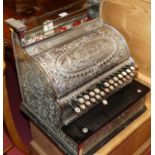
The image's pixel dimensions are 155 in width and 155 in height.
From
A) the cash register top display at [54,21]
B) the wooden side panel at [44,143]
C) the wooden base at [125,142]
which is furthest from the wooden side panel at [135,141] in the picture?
the cash register top display at [54,21]

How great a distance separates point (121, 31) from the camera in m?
1.47

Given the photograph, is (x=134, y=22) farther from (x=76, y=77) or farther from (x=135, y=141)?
(x=135, y=141)

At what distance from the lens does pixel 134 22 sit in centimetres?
138

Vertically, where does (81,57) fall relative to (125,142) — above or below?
above

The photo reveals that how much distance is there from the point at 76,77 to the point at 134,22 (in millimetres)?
428

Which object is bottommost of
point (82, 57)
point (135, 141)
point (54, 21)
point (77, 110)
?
point (135, 141)

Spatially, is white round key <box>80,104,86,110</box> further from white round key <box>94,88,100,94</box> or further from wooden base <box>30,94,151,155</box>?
wooden base <box>30,94,151,155</box>

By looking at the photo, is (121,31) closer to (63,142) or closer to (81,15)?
(81,15)

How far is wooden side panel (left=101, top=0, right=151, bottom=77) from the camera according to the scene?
1.33m

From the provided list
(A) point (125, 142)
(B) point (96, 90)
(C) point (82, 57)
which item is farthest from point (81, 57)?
(A) point (125, 142)

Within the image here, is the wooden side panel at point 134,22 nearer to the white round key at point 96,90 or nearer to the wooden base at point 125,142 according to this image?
the wooden base at point 125,142

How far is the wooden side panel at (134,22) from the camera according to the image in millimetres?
1326

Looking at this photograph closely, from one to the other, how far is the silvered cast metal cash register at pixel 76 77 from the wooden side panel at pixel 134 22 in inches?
2.4

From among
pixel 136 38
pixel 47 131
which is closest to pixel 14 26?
pixel 47 131
